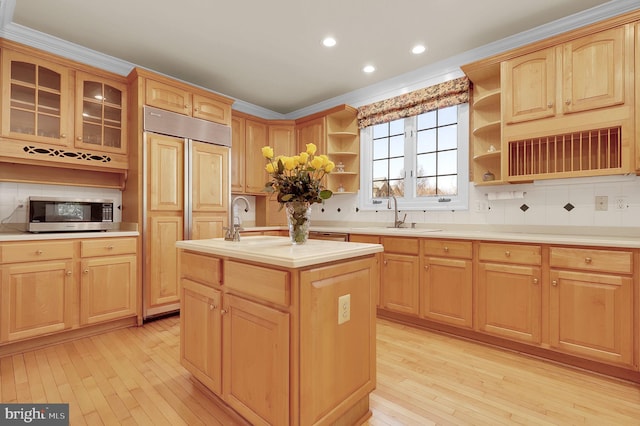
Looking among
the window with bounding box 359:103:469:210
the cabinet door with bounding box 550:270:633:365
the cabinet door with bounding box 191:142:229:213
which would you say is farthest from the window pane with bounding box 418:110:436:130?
the cabinet door with bounding box 191:142:229:213

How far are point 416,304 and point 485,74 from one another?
2.25 metres

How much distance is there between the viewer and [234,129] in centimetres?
427

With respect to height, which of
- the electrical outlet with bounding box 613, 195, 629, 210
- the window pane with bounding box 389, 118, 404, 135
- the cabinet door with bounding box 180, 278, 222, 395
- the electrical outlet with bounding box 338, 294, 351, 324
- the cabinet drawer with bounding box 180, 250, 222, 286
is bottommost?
the cabinet door with bounding box 180, 278, 222, 395

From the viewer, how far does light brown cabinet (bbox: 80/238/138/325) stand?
2666 millimetres

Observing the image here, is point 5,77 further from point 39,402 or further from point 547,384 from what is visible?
point 547,384

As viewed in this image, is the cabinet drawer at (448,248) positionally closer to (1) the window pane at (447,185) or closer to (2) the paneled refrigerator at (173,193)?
(1) the window pane at (447,185)

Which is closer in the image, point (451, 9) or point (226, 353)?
point (226, 353)

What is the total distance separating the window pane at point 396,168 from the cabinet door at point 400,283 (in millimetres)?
1183

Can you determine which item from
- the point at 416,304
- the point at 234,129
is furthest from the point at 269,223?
the point at 416,304

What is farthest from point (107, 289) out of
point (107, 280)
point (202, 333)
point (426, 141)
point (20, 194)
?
point (426, 141)

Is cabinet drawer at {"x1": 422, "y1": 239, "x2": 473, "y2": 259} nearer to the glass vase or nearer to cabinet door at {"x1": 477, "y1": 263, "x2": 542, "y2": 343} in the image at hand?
cabinet door at {"x1": 477, "y1": 263, "x2": 542, "y2": 343}

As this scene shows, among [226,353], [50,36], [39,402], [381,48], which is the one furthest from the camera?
[381,48]

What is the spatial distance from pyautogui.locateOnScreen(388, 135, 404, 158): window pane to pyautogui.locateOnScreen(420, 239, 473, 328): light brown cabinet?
1393 mm

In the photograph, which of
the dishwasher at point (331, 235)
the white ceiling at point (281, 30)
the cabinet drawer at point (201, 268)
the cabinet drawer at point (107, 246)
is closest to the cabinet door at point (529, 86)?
the white ceiling at point (281, 30)
